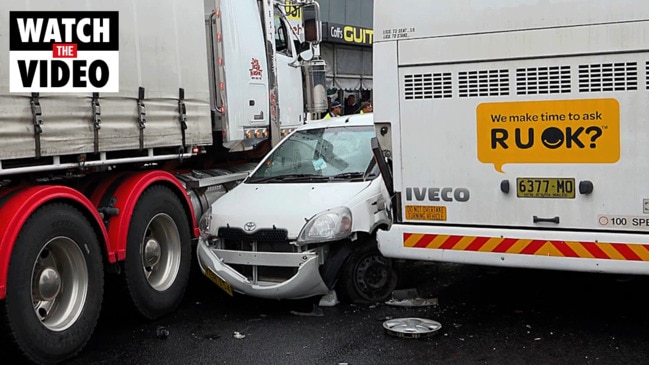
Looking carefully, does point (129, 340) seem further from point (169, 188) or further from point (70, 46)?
point (70, 46)

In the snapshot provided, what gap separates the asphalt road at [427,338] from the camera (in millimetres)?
5227

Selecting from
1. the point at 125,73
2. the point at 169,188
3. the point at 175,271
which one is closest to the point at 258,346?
the point at 175,271

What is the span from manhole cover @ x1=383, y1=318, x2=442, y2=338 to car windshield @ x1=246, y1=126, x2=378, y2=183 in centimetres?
153

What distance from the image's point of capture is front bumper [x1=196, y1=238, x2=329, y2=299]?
20.1 ft

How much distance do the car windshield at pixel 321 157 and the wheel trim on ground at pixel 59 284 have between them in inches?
93.6

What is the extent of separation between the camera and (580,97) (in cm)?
518

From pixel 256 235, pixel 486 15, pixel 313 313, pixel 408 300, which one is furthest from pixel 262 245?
pixel 486 15

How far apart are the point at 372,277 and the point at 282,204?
3.46 feet

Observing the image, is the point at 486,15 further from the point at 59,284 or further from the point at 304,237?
the point at 59,284

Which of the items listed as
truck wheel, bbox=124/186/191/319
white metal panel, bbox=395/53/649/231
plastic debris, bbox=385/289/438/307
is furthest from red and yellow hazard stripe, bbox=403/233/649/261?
truck wheel, bbox=124/186/191/319

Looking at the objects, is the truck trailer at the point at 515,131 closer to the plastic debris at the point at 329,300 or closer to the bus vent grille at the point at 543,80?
the bus vent grille at the point at 543,80

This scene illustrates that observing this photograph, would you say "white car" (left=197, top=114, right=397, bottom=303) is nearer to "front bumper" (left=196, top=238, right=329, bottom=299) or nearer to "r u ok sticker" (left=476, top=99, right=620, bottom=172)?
"front bumper" (left=196, top=238, right=329, bottom=299)

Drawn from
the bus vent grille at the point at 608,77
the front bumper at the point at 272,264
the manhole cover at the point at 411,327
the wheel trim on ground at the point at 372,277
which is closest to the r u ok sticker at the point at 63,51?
the front bumper at the point at 272,264

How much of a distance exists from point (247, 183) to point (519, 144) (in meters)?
3.03
